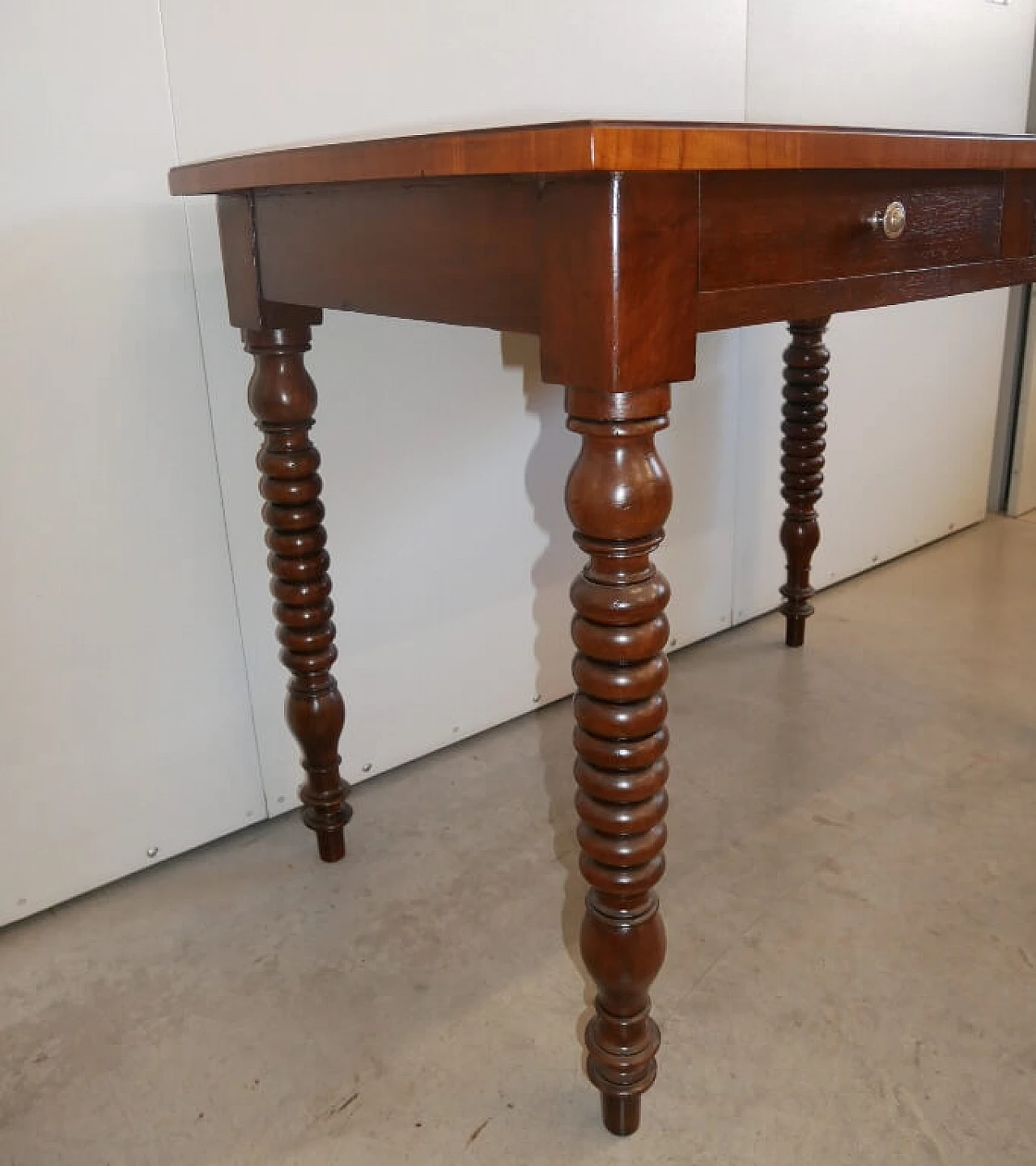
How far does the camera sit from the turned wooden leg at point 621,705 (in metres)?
0.72

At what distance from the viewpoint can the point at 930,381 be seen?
2.21m

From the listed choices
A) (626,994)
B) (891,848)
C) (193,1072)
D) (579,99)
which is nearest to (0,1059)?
(193,1072)

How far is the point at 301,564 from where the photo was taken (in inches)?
45.6

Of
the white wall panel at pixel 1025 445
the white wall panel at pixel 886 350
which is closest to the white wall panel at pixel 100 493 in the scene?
the white wall panel at pixel 886 350

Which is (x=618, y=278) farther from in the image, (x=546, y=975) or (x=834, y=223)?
(x=546, y=975)

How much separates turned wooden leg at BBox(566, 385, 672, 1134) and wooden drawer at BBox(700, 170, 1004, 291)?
0.38ft

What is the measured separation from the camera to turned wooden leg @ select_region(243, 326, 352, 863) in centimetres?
110

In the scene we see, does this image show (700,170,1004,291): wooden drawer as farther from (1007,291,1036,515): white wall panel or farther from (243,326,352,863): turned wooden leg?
(1007,291,1036,515): white wall panel

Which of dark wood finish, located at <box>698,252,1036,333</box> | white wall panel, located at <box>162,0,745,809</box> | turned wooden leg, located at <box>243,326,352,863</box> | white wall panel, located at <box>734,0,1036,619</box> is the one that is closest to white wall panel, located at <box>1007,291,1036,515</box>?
white wall panel, located at <box>734,0,1036,619</box>

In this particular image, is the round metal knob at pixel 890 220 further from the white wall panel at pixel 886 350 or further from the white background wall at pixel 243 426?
the white wall panel at pixel 886 350

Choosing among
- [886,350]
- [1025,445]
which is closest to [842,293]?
[886,350]

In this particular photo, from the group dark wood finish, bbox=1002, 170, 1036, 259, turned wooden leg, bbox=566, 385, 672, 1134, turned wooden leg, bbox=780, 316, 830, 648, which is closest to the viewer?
turned wooden leg, bbox=566, 385, 672, 1134

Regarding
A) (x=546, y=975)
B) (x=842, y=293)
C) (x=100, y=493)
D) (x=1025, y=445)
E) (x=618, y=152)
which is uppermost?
(x=618, y=152)

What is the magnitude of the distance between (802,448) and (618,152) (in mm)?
1139
